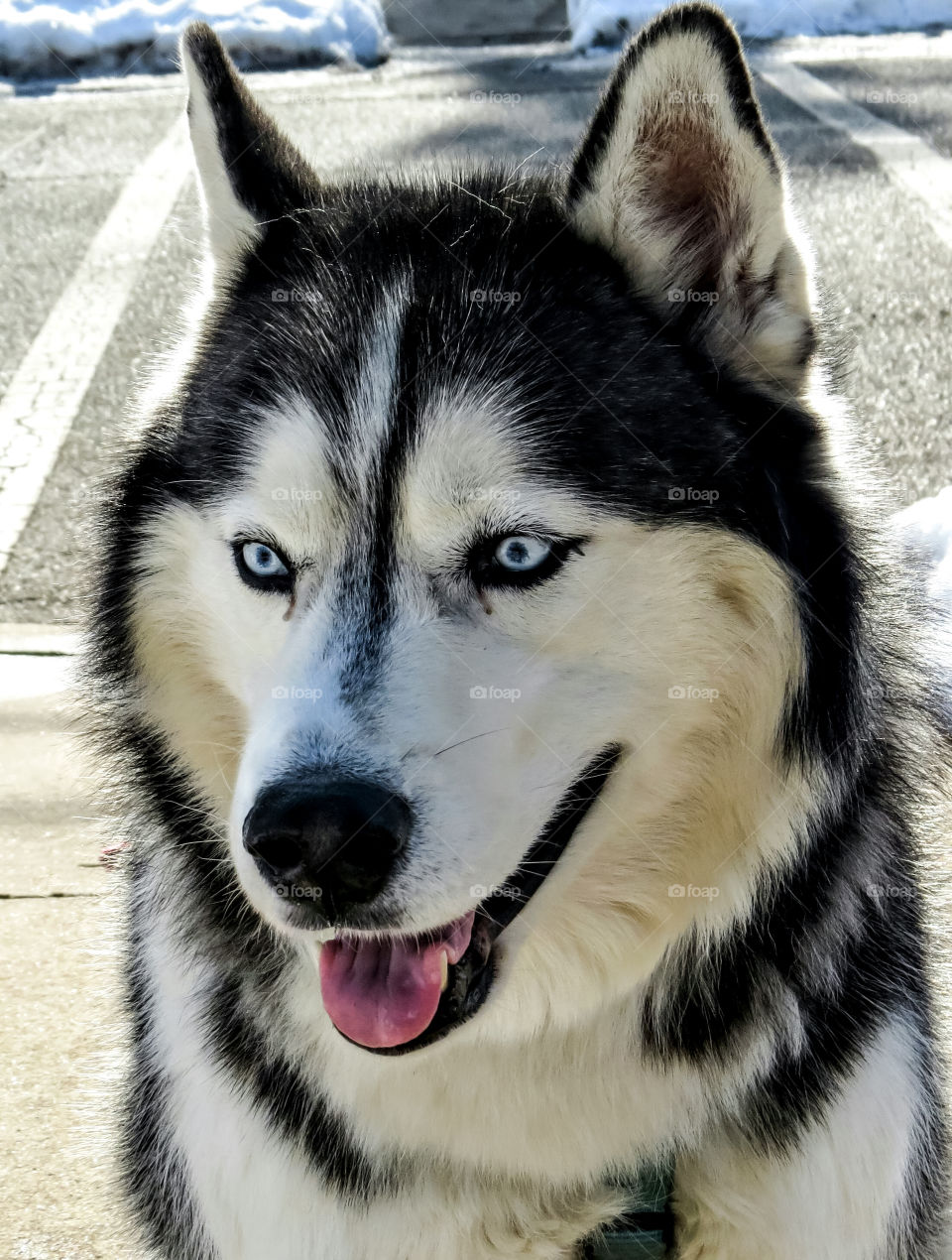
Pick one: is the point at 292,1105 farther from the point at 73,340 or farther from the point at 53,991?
the point at 73,340

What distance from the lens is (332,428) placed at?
1.91 meters

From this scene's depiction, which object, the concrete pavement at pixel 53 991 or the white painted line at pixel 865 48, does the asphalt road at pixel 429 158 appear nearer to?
the white painted line at pixel 865 48

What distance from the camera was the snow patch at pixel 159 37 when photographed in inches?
386

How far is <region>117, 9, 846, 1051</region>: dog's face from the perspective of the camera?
1.76 meters

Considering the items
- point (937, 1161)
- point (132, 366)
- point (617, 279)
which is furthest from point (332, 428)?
point (132, 366)

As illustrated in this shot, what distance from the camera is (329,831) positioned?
1645 millimetres

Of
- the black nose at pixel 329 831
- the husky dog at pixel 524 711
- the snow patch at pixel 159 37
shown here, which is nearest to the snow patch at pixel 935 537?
the husky dog at pixel 524 711

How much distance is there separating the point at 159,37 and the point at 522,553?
9.37 m

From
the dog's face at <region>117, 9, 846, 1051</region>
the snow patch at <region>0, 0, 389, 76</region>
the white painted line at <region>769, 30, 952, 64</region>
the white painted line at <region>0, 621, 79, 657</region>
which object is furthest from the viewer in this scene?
the snow patch at <region>0, 0, 389, 76</region>

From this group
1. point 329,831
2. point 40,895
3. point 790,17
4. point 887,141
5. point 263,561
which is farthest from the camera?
point 790,17

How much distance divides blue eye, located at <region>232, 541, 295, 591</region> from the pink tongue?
51cm

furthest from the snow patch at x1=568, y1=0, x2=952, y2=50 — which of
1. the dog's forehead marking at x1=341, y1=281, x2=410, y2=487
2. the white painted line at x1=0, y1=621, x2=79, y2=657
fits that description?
the dog's forehead marking at x1=341, y1=281, x2=410, y2=487

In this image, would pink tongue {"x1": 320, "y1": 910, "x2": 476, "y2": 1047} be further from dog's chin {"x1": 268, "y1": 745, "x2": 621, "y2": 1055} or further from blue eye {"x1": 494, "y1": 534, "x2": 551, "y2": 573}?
blue eye {"x1": 494, "y1": 534, "x2": 551, "y2": 573}

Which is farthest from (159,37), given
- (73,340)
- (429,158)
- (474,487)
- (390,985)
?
(390,985)
